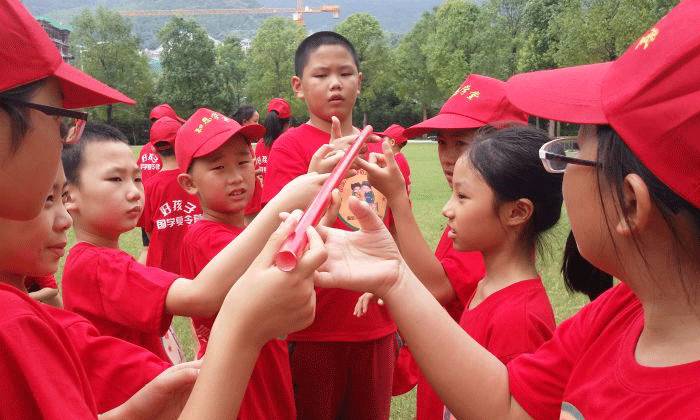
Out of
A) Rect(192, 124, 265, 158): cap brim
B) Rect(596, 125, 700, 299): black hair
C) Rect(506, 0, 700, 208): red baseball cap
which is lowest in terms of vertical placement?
Rect(192, 124, 265, 158): cap brim

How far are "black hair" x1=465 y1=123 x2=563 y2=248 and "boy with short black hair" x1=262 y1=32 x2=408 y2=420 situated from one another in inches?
35.1

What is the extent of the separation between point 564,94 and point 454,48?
51.7 metres

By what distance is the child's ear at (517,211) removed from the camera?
7.68ft

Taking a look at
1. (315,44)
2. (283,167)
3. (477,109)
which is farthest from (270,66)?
(477,109)

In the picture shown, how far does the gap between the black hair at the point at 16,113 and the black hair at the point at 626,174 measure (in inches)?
45.7

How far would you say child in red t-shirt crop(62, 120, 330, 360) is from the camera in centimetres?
227

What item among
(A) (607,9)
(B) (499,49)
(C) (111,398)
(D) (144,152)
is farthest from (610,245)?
(B) (499,49)

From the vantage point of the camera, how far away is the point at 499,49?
161ft

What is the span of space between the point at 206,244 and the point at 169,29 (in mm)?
51293

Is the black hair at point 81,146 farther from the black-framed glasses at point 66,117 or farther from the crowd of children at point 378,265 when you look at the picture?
the black-framed glasses at point 66,117

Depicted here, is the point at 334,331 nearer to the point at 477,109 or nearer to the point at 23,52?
the point at 477,109

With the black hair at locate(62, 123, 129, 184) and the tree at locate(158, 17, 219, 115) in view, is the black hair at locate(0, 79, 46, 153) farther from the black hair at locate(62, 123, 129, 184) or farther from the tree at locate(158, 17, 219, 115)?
the tree at locate(158, 17, 219, 115)

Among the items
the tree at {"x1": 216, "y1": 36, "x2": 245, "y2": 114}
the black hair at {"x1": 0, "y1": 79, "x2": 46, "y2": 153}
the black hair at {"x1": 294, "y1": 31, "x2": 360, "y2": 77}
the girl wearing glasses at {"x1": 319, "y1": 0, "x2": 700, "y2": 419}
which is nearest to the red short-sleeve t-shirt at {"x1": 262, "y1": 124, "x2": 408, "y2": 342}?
the black hair at {"x1": 294, "y1": 31, "x2": 360, "y2": 77}

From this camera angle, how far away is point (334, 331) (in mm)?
3203
